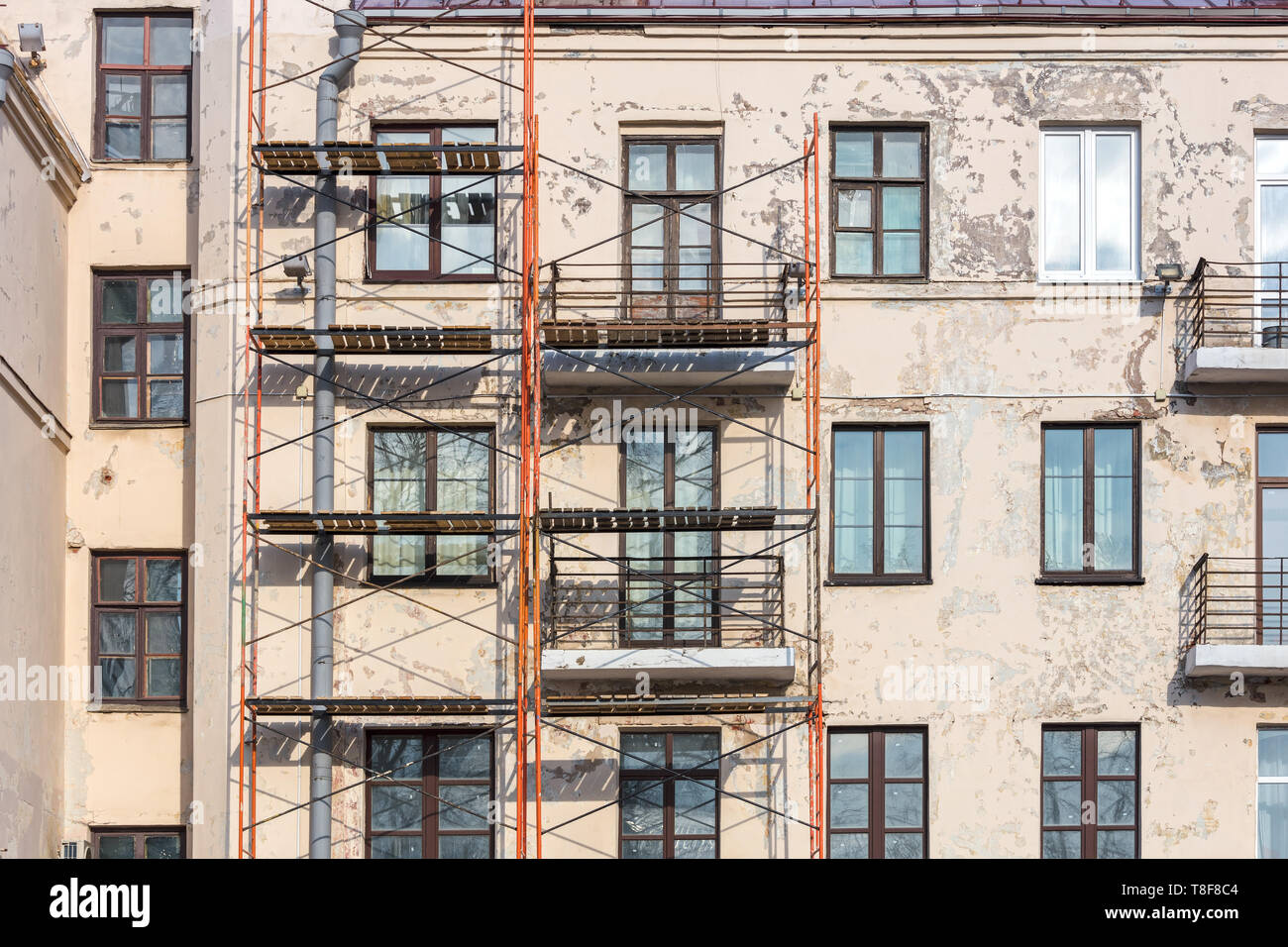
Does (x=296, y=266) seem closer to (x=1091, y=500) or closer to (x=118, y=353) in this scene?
(x=118, y=353)

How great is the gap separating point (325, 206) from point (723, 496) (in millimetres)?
5101

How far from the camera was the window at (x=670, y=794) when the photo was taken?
725 inches

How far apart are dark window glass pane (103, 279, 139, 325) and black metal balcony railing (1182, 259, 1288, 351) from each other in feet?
36.4

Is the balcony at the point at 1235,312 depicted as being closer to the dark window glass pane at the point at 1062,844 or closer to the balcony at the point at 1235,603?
the balcony at the point at 1235,603

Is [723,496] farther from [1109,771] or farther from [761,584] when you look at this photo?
[1109,771]

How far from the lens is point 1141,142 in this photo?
762 inches

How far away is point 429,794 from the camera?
18484 millimetres

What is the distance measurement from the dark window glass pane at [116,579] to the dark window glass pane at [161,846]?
246cm

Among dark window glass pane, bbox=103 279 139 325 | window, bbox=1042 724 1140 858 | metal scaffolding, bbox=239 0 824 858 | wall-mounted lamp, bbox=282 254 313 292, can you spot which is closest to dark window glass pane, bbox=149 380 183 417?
dark window glass pane, bbox=103 279 139 325

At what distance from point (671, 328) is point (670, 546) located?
2.37 m

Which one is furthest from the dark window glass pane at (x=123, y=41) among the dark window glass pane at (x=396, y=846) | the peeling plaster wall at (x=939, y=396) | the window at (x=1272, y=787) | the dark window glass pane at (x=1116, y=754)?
the window at (x=1272, y=787)

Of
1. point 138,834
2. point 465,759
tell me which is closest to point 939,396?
point 465,759
